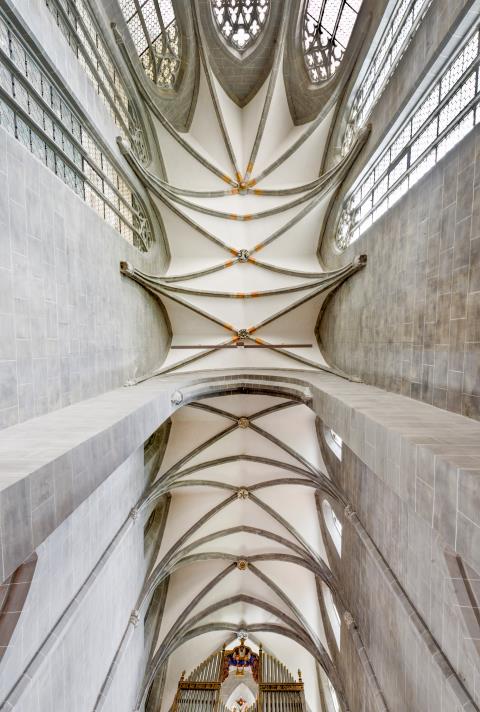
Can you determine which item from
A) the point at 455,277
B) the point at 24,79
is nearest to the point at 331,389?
the point at 455,277

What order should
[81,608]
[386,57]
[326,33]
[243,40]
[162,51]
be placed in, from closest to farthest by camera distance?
1. [81,608]
2. [386,57]
3. [326,33]
4. [162,51]
5. [243,40]

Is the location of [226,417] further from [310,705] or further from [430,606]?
[310,705]

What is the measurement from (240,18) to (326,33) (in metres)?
2.97

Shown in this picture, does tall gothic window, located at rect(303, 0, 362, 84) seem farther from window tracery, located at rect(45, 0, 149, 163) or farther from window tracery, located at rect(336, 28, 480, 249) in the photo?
window tracery, located at rect(45, 0, 149, 163)

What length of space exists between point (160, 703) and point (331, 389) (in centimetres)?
1413

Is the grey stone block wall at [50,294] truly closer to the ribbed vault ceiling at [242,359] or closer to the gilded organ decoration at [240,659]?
the ribbed vault ceiling at [242,359]

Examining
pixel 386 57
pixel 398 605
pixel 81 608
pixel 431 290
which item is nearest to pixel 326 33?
pixel 386 57

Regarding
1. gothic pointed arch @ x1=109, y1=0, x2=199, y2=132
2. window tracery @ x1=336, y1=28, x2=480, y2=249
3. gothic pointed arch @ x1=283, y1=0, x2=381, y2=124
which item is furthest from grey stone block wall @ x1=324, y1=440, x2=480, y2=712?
gothic pointed arch @ x1=109, y1=0, x2=199, y2=132

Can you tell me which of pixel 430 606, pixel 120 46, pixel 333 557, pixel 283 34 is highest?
pixel 283 34

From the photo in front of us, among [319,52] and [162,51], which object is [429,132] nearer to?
[319,52]

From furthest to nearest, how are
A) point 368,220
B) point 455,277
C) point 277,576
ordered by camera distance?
point 277,576
point 368,220
point 455,277

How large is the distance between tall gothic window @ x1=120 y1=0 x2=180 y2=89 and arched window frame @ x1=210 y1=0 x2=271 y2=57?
61.6 inches

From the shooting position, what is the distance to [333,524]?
1184 cm

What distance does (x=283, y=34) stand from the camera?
10305 millimetres
